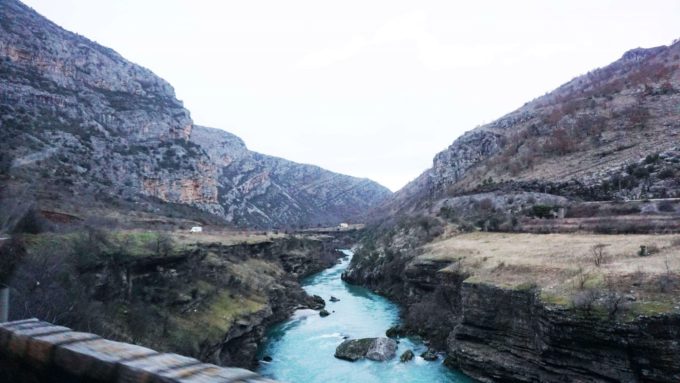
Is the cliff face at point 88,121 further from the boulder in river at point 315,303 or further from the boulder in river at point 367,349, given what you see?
the boulder in river at point 367,349

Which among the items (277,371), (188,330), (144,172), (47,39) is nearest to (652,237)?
(277,371)

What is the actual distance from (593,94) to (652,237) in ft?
225

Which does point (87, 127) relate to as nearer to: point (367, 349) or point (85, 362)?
point (367, 349)

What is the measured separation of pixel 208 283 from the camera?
44625mm

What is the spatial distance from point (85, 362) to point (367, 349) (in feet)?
109

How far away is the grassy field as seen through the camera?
25.3 metres

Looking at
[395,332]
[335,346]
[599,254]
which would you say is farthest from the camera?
[395,332]

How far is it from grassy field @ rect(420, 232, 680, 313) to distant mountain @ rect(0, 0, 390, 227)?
4072cm

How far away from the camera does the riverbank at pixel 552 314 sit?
24141 millimetres

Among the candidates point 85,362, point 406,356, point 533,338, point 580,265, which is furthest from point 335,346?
point 85,362

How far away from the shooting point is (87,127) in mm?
85500

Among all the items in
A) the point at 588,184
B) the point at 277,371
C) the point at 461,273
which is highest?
the point at 588,184

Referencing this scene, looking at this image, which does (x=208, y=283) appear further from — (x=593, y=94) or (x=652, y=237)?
(x=593, y=94)

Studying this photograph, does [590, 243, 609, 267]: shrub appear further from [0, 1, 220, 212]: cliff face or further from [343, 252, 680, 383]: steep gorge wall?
[0, 1, 220, 212]: cliff face
